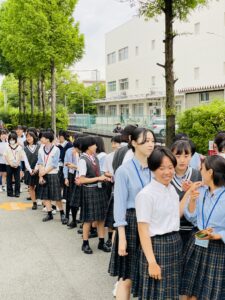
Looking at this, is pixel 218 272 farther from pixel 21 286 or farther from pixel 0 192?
pixel 0 192

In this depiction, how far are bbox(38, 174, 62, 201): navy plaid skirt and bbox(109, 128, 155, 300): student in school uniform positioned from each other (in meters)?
4.49

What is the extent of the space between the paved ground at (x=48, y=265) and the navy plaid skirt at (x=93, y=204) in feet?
1.91

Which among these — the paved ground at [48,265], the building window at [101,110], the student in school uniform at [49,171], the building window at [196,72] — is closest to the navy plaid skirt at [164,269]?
the paved ground at [48,265]

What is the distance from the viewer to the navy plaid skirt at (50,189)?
26.9 ft

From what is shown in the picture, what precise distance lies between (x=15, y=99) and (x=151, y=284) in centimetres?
6629

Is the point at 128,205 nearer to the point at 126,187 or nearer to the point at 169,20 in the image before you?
the point at 126,187

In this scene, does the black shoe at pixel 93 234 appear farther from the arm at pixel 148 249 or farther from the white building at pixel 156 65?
the white building at pixel 156 65

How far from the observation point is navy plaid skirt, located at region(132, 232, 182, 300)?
10.7 ft

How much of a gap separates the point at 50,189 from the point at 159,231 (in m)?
5.19

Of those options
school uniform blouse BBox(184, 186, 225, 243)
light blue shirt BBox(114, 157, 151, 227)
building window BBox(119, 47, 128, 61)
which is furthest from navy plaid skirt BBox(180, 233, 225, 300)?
building window BBox(119, 47, 128, 61)

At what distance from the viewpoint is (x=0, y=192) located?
11906 mm

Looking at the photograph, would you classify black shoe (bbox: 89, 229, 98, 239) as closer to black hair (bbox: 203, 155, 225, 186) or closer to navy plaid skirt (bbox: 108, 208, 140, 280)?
navy plaid skirt (bbox: 108, 208, 140, 280)

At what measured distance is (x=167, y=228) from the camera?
3260 mm

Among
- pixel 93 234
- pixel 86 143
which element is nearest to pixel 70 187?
pixel 93 234
